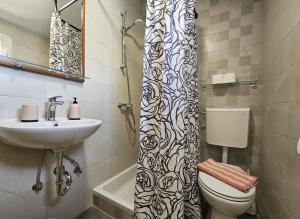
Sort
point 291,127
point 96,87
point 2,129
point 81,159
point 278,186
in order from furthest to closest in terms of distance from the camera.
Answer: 1. point 96,87
2. point 81,159
3. point 278,186
4. point 291,127
5. point 2,129

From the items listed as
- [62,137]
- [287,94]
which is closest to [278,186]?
[287,94]

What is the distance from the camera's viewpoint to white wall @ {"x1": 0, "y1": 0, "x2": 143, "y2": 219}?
A: 0.86 metres

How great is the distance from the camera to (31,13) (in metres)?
0.97

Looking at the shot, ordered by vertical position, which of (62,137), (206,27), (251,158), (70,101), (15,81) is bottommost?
(251,158)

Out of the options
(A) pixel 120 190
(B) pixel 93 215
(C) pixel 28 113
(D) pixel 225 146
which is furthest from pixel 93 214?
(D) pixel 225 146

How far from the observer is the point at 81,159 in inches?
49.8

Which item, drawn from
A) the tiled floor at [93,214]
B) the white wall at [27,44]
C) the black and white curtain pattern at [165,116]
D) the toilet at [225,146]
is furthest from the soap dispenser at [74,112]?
the toilet at [225,146]

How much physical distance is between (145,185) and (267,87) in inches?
50.6

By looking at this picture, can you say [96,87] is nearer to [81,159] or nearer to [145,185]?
[81,159]

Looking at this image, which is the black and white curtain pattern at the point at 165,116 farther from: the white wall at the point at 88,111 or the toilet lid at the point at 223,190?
the white wall at the point at 88,111

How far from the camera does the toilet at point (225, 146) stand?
Answer: 90cm

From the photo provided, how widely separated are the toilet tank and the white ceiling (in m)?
1.53

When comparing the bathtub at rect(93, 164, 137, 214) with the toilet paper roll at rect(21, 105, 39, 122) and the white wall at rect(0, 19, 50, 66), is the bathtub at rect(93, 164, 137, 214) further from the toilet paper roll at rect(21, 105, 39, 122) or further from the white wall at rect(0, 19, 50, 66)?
the white wall at rect(0, 19, 50, 66)

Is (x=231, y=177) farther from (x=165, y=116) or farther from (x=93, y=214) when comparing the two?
(x=93, y=214)
